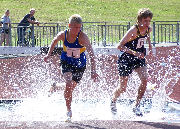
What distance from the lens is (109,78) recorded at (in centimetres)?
1273

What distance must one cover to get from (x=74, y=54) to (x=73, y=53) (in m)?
0.03

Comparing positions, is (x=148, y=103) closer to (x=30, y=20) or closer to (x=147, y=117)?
(x=147, y=117)

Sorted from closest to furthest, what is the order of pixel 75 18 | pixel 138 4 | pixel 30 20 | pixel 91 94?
pixel 75 18 < pixel 91 94 < pixel 30 20 < pixel 138 4

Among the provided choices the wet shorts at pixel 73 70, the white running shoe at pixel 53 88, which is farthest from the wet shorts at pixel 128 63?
the white running shoe at pixel 53 88

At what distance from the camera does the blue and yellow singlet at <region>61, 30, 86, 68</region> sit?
7430 mm

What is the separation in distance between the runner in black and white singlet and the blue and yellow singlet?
0.56 m

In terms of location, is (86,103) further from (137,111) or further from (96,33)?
(96,33)

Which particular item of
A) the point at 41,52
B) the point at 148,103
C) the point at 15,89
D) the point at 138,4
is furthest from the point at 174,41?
the point at 138,4

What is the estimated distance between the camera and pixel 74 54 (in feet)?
24.5

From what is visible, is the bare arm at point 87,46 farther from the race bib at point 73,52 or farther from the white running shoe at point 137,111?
the white running shoe at point 137,111

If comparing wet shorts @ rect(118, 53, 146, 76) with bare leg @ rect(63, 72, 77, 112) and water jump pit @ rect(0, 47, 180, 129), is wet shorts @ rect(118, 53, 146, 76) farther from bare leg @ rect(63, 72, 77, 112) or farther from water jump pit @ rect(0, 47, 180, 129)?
bare leg @ rect(63, 72, 77, 112)

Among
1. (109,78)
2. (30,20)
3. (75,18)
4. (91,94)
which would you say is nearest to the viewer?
(75,18)

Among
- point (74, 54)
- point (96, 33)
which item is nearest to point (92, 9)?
point (96, 33)

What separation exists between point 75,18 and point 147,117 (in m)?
1.74
